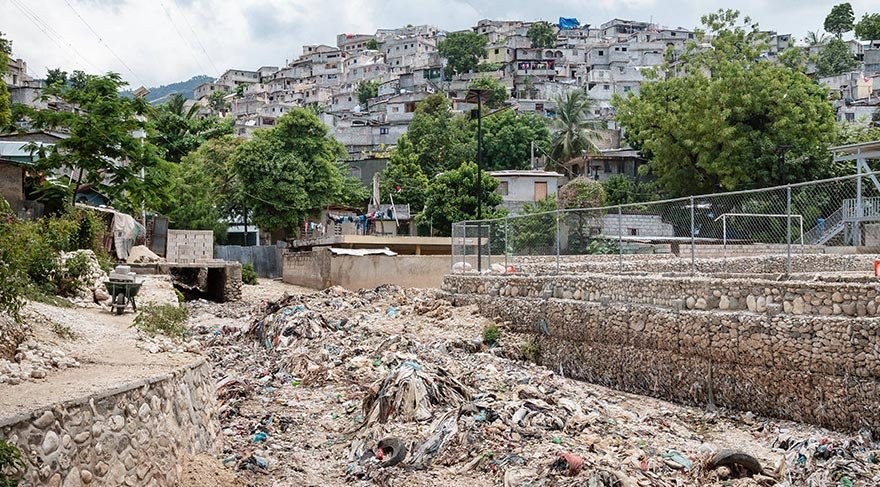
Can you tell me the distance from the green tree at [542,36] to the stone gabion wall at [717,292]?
10308 cm

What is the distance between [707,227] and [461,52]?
9910 cm

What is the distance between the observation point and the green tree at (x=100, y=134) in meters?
27.0

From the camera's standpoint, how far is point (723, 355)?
555 inches

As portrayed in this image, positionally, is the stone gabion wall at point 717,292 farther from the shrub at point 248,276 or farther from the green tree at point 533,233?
the shrub at point 248,276

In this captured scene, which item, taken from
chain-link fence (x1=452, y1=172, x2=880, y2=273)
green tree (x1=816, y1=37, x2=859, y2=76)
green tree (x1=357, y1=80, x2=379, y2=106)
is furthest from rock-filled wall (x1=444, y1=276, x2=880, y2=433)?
green tree (x1=357, y1=80, x2=379, y2=106)

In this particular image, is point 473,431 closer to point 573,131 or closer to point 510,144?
point 510,144

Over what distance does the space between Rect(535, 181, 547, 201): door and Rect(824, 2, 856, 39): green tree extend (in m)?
83.7

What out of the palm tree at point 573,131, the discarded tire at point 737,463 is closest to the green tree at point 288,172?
the palm tree at point 573,131

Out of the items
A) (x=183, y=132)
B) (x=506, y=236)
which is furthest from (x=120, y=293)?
(x=183, y=132)

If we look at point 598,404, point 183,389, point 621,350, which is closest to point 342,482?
point 183,389

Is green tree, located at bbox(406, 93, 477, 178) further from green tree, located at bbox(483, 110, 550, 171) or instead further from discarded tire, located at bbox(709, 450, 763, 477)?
discarded tire, located at bbox(709, 450, 763, 477)

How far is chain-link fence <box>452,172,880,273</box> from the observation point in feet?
58.2

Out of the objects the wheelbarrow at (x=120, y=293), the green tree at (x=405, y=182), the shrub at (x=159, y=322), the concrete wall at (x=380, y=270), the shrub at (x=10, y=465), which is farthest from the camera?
the green tree at (x=405, y=182)

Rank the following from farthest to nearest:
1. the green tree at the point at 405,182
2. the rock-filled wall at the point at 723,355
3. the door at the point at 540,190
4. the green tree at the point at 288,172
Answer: the green tree at the point at 405,182 → the door at the point at 540,190 → the green tree at the point at 288,172 → the rock-filled wall at the point at 723,355
